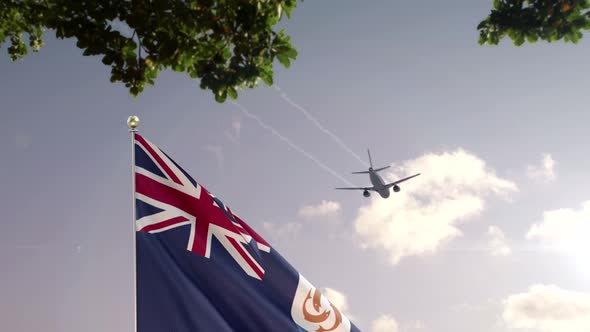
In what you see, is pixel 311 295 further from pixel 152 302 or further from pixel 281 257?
pixel 152 302

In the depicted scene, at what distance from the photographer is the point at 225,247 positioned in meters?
7.14

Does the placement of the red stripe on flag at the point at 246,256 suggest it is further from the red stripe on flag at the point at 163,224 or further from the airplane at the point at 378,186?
the airplane at the point at 378,186

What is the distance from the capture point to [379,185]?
3250 inches

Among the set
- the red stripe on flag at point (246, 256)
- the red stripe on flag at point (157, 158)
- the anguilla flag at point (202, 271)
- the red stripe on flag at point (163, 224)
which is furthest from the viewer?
the red stripe on flag at point (157, 158)

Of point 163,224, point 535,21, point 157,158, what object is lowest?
A: point 163,224

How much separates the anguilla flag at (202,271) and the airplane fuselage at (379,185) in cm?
7604

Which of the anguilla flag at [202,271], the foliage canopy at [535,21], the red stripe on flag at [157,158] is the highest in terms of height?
the foliage canopy at [535,21]

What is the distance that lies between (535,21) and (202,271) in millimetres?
6371

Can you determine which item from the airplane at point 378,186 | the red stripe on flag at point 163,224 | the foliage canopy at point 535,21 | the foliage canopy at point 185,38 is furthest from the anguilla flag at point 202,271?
the airplane at point 378,186

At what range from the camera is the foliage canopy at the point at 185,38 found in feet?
22.2

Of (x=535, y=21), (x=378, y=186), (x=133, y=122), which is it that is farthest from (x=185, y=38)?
(x=378, y=186)

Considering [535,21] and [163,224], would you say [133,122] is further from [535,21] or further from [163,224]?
[535,21]

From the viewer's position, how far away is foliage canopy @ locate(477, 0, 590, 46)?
701 cm

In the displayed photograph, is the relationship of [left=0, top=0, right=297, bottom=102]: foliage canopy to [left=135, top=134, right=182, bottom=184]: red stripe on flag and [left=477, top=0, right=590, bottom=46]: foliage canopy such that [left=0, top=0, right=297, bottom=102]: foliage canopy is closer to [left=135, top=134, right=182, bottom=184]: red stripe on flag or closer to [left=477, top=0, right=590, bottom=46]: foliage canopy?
[left=135, top=134, right=182, bottom=184]: red stripe on flag
